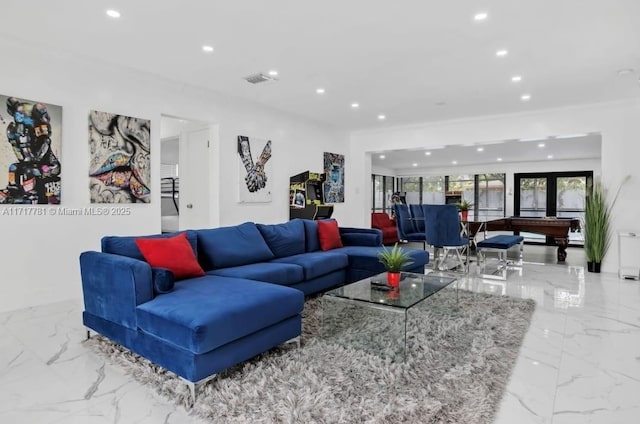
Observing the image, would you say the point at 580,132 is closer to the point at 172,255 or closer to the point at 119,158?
the point at 172,255

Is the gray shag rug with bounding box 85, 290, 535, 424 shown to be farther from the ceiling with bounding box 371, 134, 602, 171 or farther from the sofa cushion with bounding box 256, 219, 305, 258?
the ceiling with bounding box 371, 134, 602, 171

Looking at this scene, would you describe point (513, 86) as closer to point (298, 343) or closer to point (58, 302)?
point (298, 343)

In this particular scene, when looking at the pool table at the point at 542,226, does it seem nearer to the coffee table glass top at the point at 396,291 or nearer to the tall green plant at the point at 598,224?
the tall green plant at the point at 598,224

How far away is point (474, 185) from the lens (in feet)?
43.1

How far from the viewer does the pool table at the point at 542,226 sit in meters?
6.79

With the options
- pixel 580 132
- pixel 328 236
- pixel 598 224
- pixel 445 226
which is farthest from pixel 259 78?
pixel 598 224

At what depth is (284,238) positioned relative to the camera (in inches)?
174

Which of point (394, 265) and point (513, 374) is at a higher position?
point (394, 265)

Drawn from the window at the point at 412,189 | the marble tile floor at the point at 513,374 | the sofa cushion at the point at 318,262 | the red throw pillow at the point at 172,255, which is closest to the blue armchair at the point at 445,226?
the marble tile floor at the point at 513,374

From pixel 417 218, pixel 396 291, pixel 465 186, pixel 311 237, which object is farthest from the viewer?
pixel 465 186

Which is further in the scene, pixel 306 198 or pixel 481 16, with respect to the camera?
pixel 306 198

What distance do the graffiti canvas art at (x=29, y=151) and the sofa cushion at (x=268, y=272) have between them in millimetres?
2026

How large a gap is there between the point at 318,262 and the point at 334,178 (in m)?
4.08

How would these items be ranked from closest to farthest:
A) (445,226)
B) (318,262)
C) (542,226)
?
(318,262), (445,226), (542,226)
